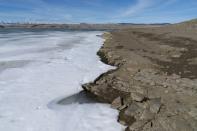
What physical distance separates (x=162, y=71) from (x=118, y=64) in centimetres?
329

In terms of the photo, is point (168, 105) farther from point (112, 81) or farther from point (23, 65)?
point (23, 65)

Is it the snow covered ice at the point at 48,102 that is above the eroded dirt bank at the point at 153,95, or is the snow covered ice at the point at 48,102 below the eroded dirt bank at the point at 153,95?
below

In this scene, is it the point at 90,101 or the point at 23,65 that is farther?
the point at 23,65

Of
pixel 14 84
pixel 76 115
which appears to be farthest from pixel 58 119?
pixel 14 84

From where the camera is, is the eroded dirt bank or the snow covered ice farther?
the snow covered ice

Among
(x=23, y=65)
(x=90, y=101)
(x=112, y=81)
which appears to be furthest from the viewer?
(x=23, y=65)

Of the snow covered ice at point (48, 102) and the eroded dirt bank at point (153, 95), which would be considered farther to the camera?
the snow covered ice at point (48, 102)

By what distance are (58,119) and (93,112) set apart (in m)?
1.23

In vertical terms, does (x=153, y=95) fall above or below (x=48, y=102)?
above

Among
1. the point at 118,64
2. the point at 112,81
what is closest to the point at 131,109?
the point at 112,81

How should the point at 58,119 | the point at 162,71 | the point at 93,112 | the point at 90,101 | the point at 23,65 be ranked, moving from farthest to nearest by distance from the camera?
the point at 23,65 → the point at 162,71 → the point at 90,101 → the point at 93,112 → the point at 58,119

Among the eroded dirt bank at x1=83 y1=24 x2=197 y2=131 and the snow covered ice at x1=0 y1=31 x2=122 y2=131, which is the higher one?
the eroded dirt bank at x1=83 y1=24 x2=197 y2=131

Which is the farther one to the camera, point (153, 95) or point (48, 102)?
point (153, 95)

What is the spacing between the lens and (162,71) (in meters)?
13.7
